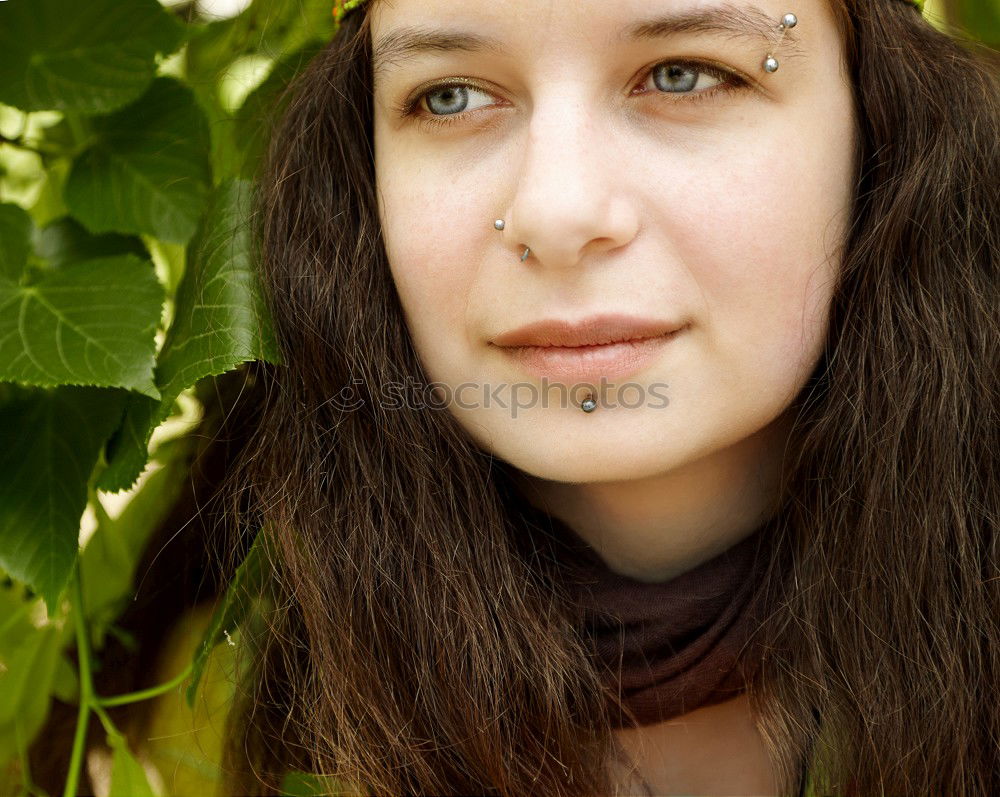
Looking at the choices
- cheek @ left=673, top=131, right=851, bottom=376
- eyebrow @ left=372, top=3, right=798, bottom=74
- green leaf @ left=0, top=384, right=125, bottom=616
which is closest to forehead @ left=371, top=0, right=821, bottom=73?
eyebrow @ left=372, top=3, right=798, bottom=74

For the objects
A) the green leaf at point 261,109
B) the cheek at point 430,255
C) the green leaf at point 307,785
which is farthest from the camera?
the green leaf at point 261,109

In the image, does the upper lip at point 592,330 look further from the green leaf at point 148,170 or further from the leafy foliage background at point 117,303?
the green leaf at point 148,170

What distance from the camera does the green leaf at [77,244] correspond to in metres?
1.17

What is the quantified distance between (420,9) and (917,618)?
757 millimetres

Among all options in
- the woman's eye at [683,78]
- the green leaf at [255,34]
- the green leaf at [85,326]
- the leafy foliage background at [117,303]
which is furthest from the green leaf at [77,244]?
the woman's eye at [683,78]

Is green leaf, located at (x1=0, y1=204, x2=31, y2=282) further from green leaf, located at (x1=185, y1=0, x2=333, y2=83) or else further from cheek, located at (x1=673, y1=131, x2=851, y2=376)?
cheek, located at (x1=673, y1=131, x2=851, y2=376)

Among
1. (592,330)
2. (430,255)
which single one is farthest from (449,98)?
(592,330)

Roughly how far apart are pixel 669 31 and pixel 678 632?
0.58 meters

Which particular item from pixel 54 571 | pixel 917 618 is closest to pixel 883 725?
pixel 917 618

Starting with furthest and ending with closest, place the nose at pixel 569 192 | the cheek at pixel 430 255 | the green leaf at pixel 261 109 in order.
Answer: the green leaf at pixel 261 109 → the cheek at pixel 430 255 → the nose at pixel 569 192

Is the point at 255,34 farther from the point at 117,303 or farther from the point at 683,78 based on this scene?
the point at 683,78

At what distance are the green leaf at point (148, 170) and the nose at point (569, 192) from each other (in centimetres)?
39

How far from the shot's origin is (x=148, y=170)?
114cm

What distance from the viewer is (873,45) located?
1.05 meters
